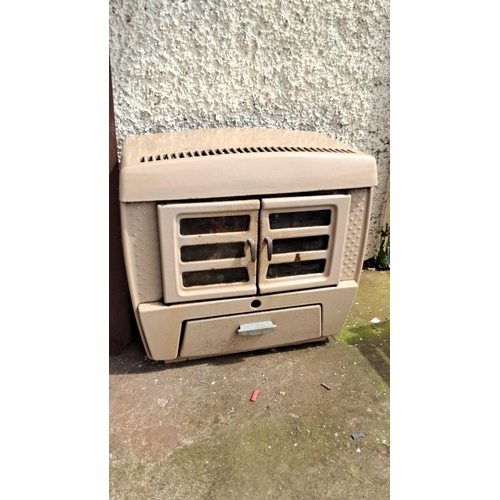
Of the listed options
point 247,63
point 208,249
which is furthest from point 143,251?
point 247,63

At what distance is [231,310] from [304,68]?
1.19 m

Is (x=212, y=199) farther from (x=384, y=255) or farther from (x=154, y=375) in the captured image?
(x=384, y=255)

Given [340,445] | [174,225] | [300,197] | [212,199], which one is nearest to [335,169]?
[300,197]

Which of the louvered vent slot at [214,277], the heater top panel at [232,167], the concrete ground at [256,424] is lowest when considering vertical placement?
the concrete ground at [256,424]

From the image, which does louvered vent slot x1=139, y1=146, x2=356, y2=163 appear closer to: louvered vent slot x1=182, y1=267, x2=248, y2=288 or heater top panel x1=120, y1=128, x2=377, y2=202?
heater top panel x1=120, y1=128, x2=377, y2=202

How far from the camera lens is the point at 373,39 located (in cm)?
179

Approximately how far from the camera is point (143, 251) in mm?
1314

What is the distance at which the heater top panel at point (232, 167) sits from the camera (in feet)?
3.93

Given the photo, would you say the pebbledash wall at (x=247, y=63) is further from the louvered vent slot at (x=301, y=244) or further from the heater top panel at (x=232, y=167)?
the louvered vent slot at (x=301, y=244)

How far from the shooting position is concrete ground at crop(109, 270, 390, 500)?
3.85ft

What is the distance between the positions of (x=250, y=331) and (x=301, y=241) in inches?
17.0

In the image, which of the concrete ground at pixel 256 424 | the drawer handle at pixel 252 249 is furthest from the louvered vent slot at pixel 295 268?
the concrete ground at pixel 256 424

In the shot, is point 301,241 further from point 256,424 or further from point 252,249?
point 256,424

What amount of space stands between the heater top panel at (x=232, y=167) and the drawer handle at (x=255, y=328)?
22.3 inches
